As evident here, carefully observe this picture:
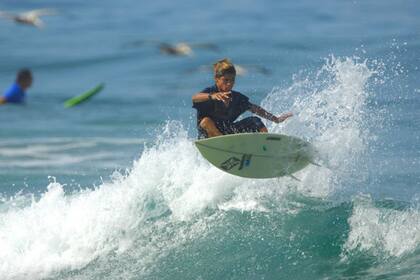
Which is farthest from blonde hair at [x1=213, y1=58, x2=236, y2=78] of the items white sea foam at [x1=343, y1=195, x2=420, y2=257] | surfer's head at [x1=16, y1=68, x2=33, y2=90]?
surfer's head at [x1=16, y1=68, x2=33, y2=90]

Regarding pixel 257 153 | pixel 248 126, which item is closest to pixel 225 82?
pixel 248 126

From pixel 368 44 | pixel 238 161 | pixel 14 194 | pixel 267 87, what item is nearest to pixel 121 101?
pixel 267 87

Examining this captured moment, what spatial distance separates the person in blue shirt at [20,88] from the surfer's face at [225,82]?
4.01 m

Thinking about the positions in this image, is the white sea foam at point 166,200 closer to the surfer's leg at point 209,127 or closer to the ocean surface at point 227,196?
the ocean surface at point 227,196

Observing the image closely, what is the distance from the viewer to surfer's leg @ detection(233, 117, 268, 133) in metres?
9.92

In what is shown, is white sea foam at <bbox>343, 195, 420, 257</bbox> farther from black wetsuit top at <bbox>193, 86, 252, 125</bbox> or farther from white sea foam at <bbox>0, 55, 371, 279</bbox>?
black wetsuit top at <bbox>193, 86, 252, 125</bbox>

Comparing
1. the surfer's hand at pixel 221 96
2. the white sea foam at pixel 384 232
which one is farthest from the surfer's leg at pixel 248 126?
the white sea foam at pixel 384 232

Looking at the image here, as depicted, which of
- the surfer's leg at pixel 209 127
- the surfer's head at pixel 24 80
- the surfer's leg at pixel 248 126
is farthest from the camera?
the surfer's leg at pixel 248 126

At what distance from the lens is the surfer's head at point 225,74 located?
9.45 metres

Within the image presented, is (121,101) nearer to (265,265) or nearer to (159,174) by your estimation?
(159,174)

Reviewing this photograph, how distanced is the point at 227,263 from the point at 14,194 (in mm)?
5148

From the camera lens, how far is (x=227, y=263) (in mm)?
9727

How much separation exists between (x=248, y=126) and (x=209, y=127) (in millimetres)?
488

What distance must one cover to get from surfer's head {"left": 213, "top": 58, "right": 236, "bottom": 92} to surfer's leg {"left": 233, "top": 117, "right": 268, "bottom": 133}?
0.52 m
